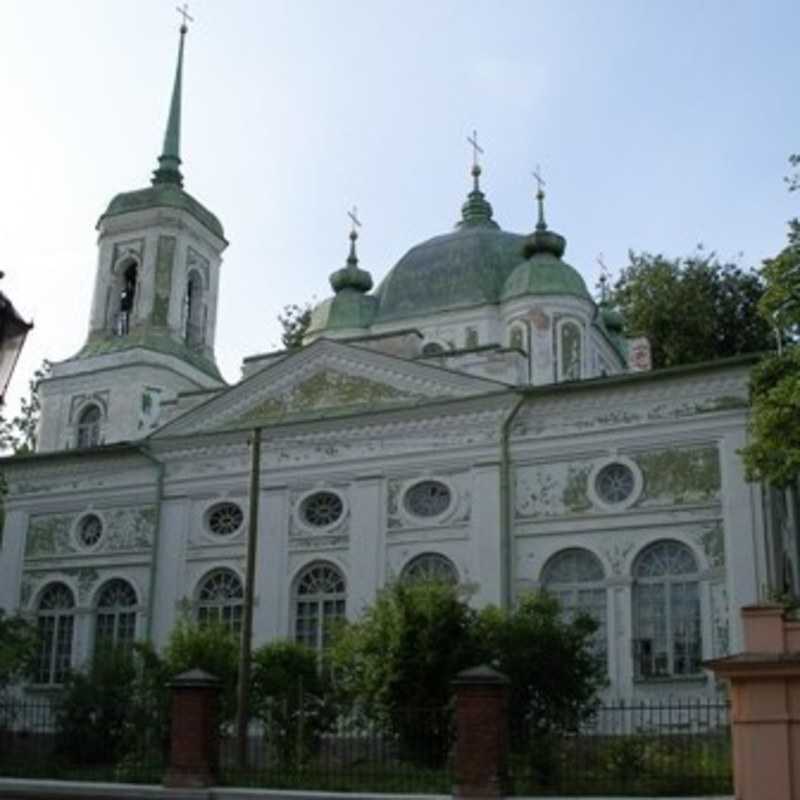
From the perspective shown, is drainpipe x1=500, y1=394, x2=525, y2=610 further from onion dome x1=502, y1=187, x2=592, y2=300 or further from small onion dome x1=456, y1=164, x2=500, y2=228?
small onion dome x1=456, y1=164, x2=500, y2=228

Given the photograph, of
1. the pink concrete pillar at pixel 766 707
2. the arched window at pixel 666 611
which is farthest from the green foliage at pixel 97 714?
the pink concrete pillar at pixel 766 707

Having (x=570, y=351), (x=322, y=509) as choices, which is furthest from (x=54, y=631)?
(x=570, y=351)

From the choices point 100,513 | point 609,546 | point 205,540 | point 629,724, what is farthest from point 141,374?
point 629,724

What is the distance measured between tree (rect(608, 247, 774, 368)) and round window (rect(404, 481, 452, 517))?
11691mm

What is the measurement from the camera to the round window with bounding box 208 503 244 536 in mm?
26797

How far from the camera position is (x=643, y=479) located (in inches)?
902

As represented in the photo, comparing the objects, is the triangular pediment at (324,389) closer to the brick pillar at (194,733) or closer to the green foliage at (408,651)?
the green foliage at (408,651)

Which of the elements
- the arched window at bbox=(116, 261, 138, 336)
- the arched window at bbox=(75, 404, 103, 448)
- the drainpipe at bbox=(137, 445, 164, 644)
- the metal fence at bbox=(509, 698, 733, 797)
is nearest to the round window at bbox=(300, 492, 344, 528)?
the drainpipe at bbox=(137, 445, 164, 644)

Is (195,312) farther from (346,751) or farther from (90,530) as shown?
(346,751)

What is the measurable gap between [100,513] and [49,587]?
7.08 feet

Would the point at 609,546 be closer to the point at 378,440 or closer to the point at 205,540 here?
the point at 378,440

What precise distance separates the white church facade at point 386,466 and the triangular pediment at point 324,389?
0.05m

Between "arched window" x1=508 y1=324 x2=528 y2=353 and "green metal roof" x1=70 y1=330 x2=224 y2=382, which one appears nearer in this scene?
"arched window" x1=508 y1=324 x2=528 y2=353

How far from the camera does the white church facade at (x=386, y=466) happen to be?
22.4m
